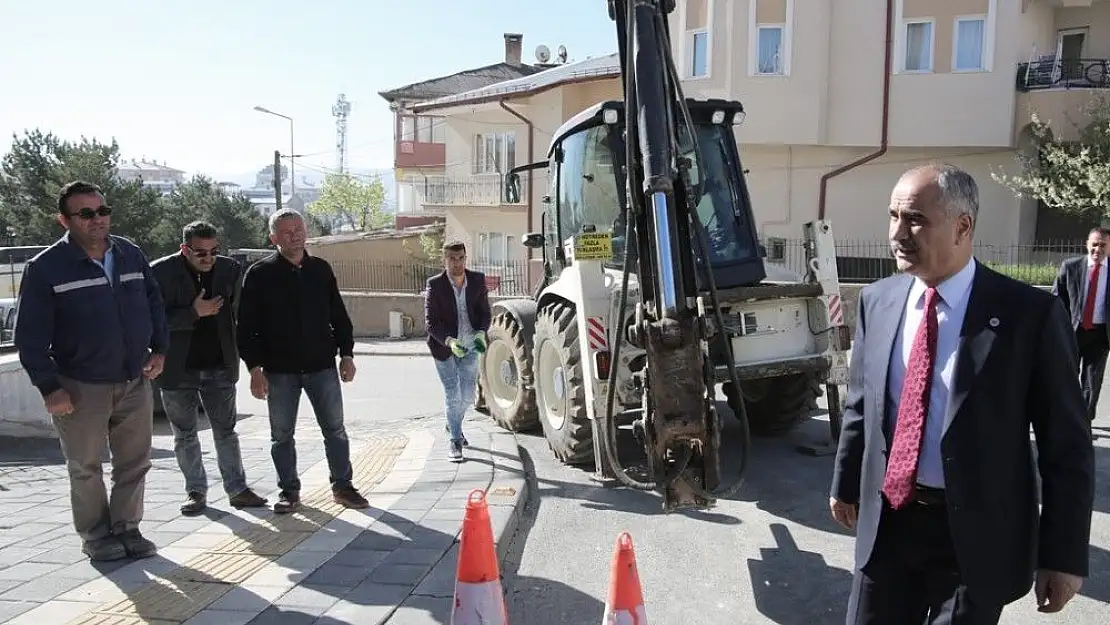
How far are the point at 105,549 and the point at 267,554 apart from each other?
0.83 metres

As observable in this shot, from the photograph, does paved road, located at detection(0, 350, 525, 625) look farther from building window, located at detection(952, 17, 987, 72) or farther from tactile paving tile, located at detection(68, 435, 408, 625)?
building window, located at detection(952, 17, 987, 72)

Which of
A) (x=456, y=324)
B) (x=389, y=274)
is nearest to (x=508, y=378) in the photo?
(x=456, y=324)

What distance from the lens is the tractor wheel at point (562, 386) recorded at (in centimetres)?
660

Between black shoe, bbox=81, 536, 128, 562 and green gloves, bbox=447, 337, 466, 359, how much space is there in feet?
9.53

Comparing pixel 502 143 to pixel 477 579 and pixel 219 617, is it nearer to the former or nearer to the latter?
pixel 219 617

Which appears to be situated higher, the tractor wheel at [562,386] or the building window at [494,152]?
the building window at [494,152]

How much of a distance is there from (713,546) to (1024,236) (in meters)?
16.6

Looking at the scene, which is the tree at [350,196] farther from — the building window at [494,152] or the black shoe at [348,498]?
the black shoe at [348,498]

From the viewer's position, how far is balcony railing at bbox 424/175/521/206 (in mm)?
28250

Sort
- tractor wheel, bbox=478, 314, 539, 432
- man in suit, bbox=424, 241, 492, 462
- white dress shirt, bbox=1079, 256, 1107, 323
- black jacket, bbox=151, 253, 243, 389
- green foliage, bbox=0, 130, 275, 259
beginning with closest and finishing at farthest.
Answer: black jacket, bbox=151, 253, 243, 389 → man in suit, bbox=424, 241, 492, 462 → white dress shirt, bbox=1079, 256, 1107, 323 → tractor wheel, bbox=478, 314, 539, 432 → green foliage, bbox=0, 130, 275, 259

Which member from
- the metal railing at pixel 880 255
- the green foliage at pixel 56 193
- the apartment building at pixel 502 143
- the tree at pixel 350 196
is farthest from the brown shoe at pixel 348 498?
the tree at pixel 350 196

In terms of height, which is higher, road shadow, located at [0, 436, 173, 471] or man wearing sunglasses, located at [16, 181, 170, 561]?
man wearing sunglasses, located at [16, 181, 170, 561]

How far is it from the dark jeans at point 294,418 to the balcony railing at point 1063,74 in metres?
17.4

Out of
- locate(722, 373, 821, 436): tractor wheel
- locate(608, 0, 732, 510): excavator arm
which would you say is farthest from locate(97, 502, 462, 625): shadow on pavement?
locate(722, 373, 821, 436): tractor wheel
